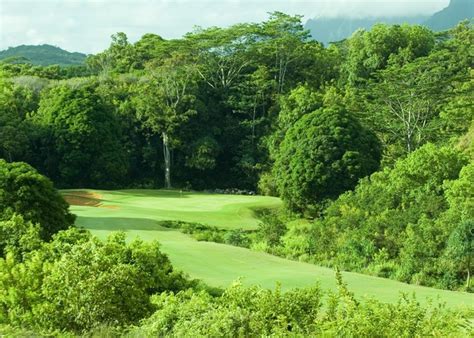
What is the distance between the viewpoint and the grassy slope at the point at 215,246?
1933 centimetres

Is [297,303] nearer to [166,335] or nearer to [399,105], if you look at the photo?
[166,335]

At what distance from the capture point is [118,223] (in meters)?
31.3

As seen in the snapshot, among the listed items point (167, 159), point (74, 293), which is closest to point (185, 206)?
point (167, 159)

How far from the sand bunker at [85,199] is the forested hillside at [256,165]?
4675 mm

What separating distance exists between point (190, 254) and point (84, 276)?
1290 cm

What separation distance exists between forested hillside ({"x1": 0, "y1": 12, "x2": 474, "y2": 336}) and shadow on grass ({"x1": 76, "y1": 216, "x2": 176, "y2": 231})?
2783 mm

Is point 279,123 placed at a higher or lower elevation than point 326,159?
higher

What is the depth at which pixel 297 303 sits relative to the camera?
10.6 m

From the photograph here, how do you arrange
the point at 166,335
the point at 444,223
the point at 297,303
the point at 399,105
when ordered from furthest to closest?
the point at 399,105, the point at 444,223, the point at 297,303, the point at 166,335

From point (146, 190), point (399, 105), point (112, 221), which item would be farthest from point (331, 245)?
point (146, 190)

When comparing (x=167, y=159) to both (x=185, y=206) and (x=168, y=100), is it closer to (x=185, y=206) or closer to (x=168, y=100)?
(x=168, y=100)

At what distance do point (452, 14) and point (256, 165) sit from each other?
160m

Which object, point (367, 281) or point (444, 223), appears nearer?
point (367, 281)

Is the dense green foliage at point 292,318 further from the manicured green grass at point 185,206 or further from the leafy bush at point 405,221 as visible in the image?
the manicured green grass at point 185,206
